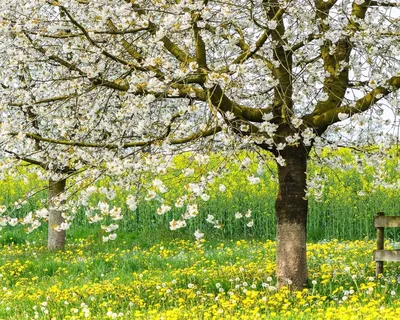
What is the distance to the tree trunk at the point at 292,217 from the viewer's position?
360 inches

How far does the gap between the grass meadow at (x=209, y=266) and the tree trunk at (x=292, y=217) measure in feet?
0.99

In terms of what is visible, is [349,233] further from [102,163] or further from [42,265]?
[102,163]

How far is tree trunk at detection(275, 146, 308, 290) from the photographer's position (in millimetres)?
9148

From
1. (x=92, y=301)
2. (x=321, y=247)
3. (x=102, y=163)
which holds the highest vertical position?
(x=102, y=163)

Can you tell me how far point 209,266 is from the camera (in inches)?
466

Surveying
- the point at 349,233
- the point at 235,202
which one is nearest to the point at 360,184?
the point at 349,233

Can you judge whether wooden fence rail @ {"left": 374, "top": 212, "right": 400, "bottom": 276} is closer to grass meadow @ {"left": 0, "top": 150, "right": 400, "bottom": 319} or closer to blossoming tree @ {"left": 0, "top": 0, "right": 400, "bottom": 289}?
grass meadow @ {"left": 0, "top": 150, "right": 400, "bottom": 319}

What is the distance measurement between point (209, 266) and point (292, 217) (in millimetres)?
3087

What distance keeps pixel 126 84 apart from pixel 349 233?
10.2 m

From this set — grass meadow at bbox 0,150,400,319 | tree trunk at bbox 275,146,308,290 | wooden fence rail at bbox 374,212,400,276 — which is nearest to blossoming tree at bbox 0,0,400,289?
tree trunk at bbox 275,146,308,290

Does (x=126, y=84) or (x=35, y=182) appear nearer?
(x=126, y=84)

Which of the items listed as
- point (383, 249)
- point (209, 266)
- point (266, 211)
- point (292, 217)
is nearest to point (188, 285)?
point (292, 217)

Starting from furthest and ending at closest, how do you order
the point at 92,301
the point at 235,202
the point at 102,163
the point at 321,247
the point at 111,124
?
the point at 235,202 < the point at 321,247 < the point at 111,124 < the point at 92,301 < the point at 102,163

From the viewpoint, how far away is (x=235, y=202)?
18234mm
